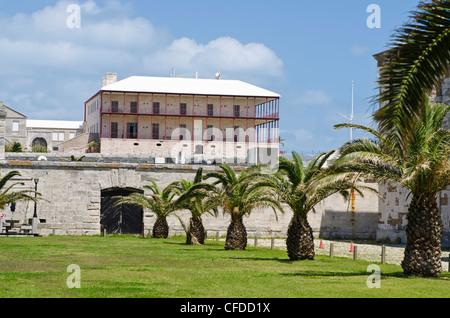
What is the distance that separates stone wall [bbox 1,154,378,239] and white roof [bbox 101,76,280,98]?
4033 cm

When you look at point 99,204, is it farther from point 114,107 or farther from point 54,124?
point 54,124

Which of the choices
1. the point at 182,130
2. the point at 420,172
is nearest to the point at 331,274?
the point at 420,172

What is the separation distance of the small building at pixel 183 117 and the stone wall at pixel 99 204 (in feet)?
126

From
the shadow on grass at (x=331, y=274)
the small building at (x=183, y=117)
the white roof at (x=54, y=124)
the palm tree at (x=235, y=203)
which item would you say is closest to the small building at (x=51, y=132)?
the white roof at (x=54, y=124)

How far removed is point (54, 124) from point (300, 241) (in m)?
91.5

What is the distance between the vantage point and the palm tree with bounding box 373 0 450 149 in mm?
11977

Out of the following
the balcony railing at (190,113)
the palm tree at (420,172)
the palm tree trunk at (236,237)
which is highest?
the balcony railing at (190,113)

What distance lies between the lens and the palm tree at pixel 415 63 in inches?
472

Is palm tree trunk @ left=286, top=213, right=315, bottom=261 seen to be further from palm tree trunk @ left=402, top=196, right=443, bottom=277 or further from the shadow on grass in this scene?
palm tree trunk @ left=402, top=196, right=443, bottom=277

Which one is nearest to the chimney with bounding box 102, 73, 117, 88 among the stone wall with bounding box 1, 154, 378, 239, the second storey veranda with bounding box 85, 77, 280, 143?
the second storey veranda with bounding box 85, 77, 280, 143

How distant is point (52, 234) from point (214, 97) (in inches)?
1886

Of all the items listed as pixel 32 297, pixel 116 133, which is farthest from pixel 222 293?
pixel 116 133

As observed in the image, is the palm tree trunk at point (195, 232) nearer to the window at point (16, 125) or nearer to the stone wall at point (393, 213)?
the stone wall at point (393, 213)

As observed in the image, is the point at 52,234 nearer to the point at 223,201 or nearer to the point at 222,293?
the point at 223,201
